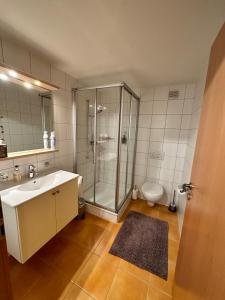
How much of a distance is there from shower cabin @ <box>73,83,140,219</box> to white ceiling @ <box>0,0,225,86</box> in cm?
59

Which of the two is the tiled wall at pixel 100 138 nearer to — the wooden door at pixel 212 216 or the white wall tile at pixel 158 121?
the white wall tile at pixel 158 121

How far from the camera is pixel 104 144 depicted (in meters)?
2.55

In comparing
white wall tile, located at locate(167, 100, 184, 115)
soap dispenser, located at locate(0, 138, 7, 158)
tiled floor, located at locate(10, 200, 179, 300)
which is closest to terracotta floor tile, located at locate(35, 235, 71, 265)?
tiled floor, located at locate(10, 200, 179, 300)

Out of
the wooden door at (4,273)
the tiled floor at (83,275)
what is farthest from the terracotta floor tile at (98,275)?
the wooden door at (4,273)

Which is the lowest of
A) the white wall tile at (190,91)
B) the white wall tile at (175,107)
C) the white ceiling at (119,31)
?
the white wall tile at (175,107)

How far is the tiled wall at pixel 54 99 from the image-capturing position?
1.29 metres

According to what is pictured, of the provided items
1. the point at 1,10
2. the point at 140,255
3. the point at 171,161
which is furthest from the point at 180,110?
the point at 1,10

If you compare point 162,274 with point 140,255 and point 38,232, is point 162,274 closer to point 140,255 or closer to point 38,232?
point 140,255

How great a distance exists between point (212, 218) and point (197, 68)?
1.75 m

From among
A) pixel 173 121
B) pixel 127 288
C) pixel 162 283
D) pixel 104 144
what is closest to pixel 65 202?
pixel 127 288

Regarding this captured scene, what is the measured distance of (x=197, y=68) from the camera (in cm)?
158

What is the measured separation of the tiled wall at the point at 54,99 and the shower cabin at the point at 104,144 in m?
0.13

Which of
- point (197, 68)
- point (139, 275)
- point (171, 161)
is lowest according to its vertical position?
point (139, 275)

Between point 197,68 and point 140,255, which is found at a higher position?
point 197,68
